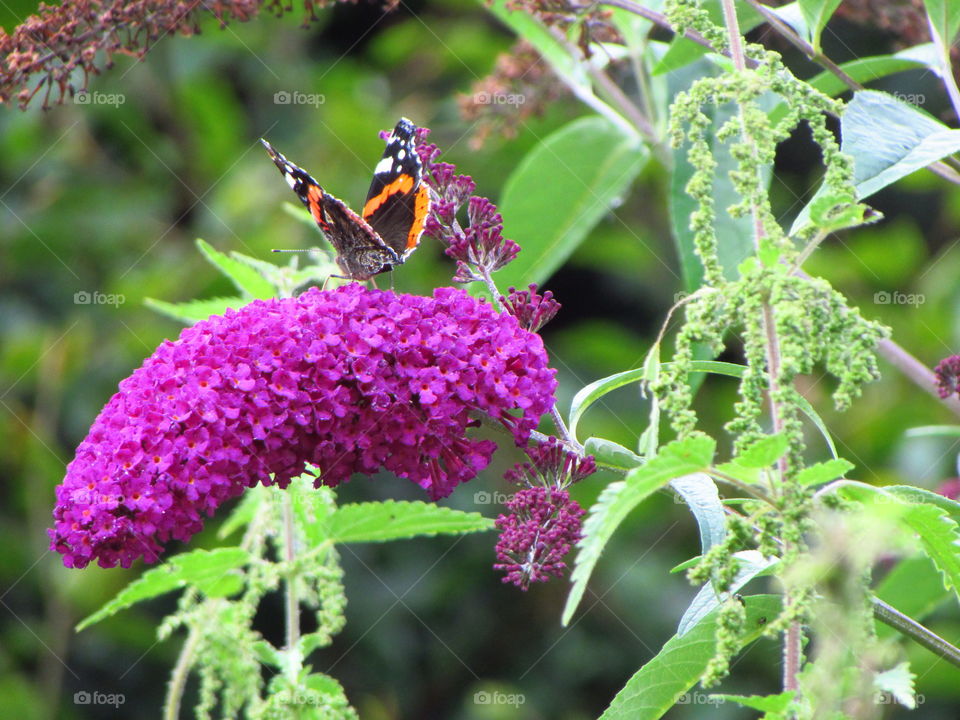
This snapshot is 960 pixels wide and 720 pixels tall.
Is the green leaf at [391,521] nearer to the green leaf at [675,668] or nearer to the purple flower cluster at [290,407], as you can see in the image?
the purple flower cluster at [290,407]

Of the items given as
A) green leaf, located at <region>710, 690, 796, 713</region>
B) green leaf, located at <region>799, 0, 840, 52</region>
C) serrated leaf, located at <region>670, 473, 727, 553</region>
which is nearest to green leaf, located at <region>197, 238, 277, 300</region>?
serrated leaf, located at <region>670, 473, 727, 553</region>

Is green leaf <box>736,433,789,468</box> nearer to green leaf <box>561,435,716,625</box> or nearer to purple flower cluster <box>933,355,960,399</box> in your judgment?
green leaf <box>561,435,716,625</box>

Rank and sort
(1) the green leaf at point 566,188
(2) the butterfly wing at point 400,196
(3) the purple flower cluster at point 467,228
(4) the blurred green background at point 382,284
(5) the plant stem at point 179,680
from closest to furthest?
(3) the purple flower cluster at point 467,228 < (2) the butterfly wing at point 400,196 < (5) the plant stem at point 179,680 < (1) the green leaf at point 566,188 < (4) the blurred green background at point 382,284

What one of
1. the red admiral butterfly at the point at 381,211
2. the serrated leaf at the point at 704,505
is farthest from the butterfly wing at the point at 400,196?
the serrated leaf at the point at 704,505

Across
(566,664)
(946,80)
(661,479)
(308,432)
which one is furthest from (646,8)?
(566,664)

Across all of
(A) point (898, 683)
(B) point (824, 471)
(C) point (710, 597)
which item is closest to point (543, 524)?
(C) point (710, 597)

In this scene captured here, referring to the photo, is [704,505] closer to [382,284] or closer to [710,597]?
[710,597]

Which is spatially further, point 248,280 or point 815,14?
point 248,280
